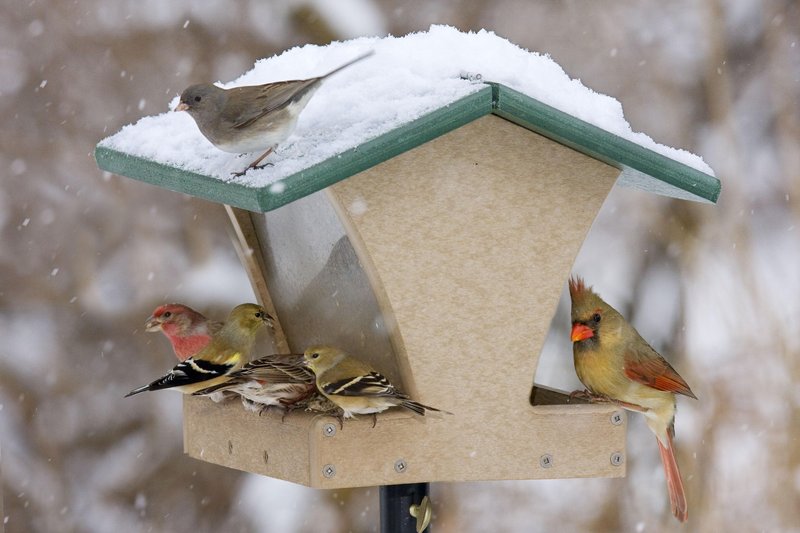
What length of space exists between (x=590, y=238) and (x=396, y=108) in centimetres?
327

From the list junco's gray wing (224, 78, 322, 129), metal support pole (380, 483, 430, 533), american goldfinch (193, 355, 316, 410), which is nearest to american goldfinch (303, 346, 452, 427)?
american goldfinch (193, 355, 316, 410)

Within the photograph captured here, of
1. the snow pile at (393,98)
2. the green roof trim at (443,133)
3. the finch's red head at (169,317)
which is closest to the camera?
the green roof trim at (443,133)

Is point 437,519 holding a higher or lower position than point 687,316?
lower

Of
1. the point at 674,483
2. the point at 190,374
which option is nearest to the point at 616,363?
the point at 674,483

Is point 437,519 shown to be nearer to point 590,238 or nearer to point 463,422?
point 590,238

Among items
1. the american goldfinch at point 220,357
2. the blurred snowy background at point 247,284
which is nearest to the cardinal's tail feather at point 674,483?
the american goldfinch at point 220,357

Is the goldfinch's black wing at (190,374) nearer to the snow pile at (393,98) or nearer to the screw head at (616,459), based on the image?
the snow pile at (393,98)

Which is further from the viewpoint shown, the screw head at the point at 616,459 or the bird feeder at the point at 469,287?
the screw head at the point at 616,459

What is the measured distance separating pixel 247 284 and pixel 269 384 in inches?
95.9

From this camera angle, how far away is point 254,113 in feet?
11.6

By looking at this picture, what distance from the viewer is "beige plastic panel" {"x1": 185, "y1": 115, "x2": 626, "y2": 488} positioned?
3.58 meters

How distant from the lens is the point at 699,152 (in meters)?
6.55

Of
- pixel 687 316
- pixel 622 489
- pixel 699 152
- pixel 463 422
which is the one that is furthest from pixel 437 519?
pixel 463 422

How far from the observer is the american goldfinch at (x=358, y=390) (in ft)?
11.6
